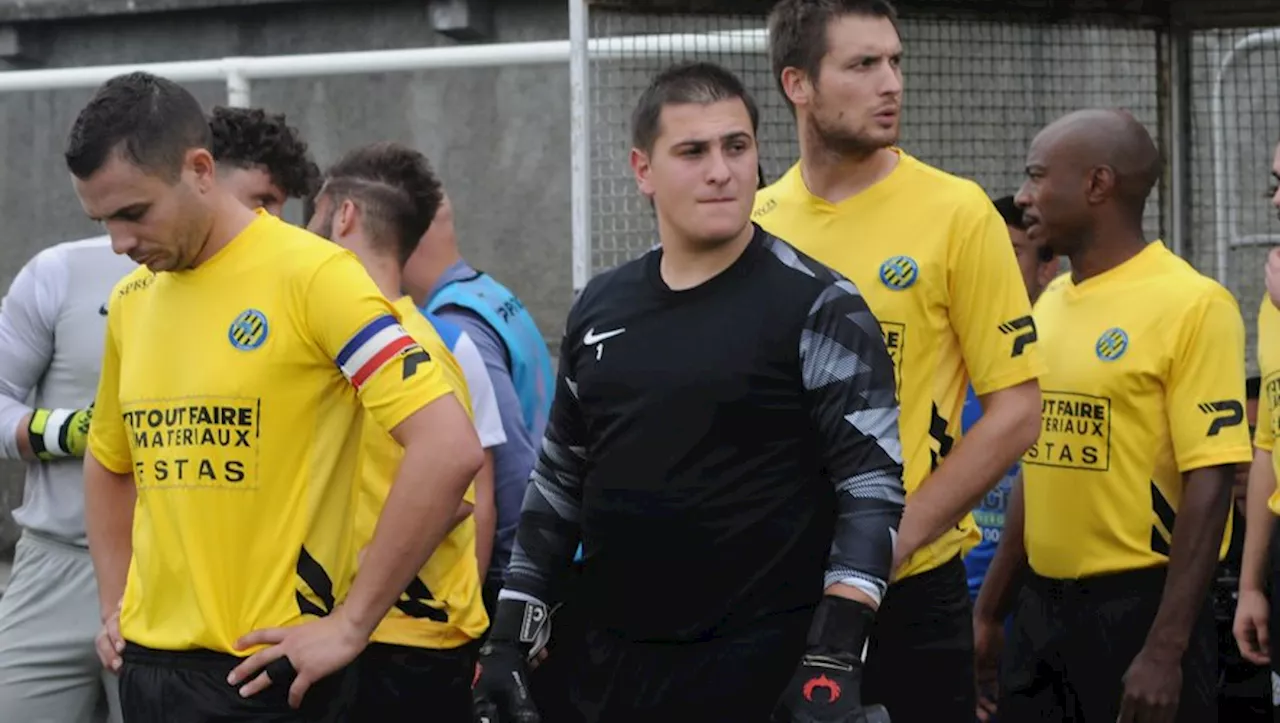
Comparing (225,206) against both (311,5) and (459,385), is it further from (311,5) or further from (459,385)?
(311,5)

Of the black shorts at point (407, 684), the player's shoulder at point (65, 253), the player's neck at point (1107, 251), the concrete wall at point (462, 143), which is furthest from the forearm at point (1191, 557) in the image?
the concrete wall at point (462, 143)

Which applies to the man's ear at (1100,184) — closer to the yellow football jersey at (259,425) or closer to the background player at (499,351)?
the background player at (499,351)

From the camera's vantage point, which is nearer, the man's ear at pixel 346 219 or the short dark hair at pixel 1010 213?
the man's ear at pixel 346 219

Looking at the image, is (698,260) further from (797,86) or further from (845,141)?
(797,86)

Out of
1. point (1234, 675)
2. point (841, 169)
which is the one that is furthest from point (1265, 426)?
point (841, 169)

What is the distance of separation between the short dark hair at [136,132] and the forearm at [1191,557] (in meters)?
2.57

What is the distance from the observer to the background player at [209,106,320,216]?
527 cm

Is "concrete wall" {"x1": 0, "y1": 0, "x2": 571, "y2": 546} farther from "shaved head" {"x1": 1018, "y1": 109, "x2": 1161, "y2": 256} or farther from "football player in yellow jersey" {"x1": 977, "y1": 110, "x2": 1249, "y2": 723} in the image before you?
"football player in yellow jersey" {"x1": 977, "y1": 110, "x2": 1249, "y2": 723}

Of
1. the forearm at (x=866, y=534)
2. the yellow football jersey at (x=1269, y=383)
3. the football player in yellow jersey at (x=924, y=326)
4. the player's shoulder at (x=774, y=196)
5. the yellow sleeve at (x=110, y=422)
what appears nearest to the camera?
the forearm at (x=866, y=534)

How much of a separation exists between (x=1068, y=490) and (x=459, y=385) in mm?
1594

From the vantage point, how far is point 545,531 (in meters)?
3.83

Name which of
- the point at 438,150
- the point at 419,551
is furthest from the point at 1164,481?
the point at 438,150

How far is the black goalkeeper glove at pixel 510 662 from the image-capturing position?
3619 millimetres

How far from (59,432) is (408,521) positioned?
1.83m
